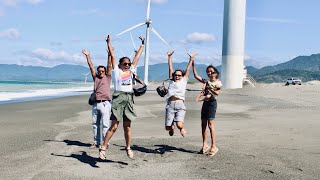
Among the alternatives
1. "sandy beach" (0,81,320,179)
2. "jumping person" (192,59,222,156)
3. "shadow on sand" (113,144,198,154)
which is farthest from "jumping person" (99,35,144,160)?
"jumping person" (192,59,222,156)

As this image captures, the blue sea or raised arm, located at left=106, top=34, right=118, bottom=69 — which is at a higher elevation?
raised arm, located at left=106, top=34, right=118, bottom=69

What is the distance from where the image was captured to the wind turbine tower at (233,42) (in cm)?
4709

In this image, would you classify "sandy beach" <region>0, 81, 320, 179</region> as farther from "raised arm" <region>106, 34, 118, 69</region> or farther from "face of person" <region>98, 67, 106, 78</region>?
"raised arm" <region>106, 34, 118, 69</region>


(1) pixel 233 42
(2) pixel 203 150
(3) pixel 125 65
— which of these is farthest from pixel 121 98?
(1) pixel 233 42

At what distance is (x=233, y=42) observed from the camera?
4734 centimetres

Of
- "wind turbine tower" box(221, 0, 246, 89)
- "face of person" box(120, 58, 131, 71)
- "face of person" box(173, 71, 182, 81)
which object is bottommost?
"face of person" box(173, 71, 182, 81)

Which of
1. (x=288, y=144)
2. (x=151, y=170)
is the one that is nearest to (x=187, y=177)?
(x=151, y=170)

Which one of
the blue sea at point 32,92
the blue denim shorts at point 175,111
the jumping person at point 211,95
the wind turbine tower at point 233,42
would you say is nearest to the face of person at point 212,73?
the jumping person at point 211,95

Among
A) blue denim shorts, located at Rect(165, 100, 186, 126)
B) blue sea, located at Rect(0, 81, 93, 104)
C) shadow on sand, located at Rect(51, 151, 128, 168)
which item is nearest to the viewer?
shadow on sand, located at Rect(51, 151, 128, 168)

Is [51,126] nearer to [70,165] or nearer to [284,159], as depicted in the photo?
[70,165]

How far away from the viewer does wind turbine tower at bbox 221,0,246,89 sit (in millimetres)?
47094

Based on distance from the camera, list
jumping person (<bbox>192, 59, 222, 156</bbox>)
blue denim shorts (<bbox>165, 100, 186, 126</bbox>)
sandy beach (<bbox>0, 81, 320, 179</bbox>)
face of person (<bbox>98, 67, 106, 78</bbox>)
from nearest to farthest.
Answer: sandy beach (<bbox>0, 81, 320, 179</bbox>)
blue denim shorts (<bbox>165, 100, 186, 126</bbox>)
jumping person (<bbox>192, 59, 222, 156</bbox>)
face of person (<bbox>98, 67, 106, 78</bbox>)

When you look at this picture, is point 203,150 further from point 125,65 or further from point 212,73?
point 125,65

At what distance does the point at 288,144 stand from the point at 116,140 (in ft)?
13.9
